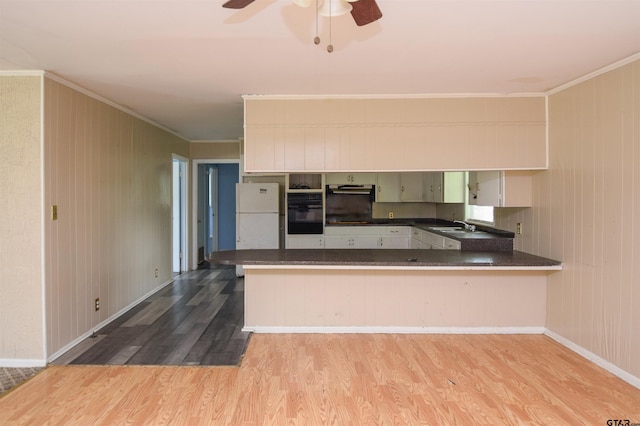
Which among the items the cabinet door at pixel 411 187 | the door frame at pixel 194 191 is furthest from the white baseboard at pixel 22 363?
the cabinet door at pixel 411 187

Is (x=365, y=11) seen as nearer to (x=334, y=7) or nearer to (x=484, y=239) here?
(x=334, y=7)

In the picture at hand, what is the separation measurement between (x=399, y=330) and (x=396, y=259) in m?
0.77

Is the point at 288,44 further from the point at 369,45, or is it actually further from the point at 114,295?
the point at 114,295

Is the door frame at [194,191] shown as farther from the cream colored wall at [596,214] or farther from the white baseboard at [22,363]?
the cream colored wall at [596,214]

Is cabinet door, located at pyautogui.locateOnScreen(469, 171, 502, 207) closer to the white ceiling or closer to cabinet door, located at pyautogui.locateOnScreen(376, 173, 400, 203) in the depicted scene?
the white ceiling

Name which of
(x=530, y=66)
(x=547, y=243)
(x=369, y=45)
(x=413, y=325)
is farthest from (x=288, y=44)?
(x=547, y=243)

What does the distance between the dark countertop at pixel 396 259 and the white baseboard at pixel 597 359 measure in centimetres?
67

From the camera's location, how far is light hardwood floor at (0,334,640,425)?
2.15 metres

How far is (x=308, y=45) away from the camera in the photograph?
2.33m

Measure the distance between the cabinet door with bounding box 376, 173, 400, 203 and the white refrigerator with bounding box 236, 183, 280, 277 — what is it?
170 cm

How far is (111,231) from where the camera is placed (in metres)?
3.80

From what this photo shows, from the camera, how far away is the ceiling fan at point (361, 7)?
154 centimetres

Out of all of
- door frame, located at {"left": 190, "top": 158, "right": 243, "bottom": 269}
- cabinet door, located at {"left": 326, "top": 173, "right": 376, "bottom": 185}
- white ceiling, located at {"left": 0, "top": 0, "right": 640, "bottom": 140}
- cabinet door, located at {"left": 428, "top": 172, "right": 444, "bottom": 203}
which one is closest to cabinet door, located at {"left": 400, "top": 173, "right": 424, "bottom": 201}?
cabinet door, located at {"left": 428, "top": 172, "right": 444, "bottom": 203}

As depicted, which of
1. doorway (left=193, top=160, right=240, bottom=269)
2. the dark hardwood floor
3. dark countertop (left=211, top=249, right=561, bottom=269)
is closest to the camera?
the dark hardwood floor
